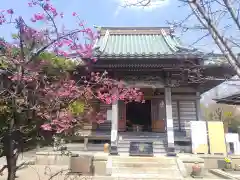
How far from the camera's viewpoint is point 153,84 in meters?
11.0

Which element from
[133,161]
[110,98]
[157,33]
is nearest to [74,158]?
[133,161]

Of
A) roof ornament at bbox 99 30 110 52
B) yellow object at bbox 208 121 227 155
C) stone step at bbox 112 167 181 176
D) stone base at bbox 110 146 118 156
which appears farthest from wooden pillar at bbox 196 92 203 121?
roof ornament at bbox 99 30 110 52

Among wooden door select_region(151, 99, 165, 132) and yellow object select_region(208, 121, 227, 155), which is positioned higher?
wooden door select_region(151, 99, 165, 132)

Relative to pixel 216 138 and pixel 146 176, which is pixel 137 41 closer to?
pixel 216 138

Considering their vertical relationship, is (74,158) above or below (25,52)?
below

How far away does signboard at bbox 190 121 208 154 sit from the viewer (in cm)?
1004

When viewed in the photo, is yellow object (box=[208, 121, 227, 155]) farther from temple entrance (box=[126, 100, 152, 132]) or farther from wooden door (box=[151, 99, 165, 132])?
temple entrance (box=[126, 100, 152, 132])

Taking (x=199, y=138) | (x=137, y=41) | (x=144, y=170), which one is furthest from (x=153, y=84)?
(x=137, y=41)

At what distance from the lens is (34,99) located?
13.1ft

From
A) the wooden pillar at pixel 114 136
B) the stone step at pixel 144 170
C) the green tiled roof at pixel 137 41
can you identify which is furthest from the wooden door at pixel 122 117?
the stone step at pixel 144 170

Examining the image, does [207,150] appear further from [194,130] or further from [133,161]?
[133,161]

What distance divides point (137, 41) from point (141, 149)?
25.0 feet

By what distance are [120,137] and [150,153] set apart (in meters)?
2.29

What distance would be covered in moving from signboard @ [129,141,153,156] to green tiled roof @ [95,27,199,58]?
16.4ft
